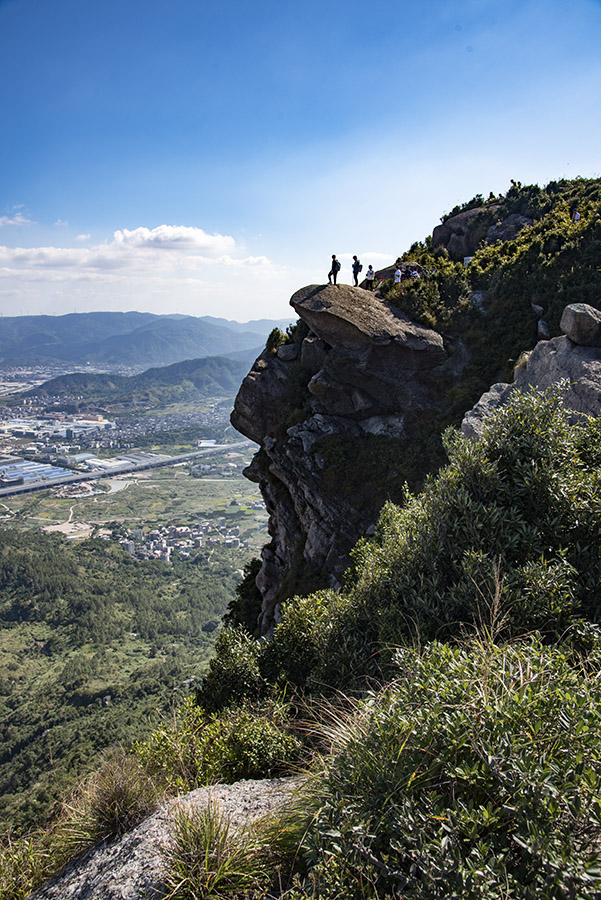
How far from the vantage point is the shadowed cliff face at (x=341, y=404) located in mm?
19969

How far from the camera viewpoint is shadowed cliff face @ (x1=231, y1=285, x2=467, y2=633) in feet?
65.5

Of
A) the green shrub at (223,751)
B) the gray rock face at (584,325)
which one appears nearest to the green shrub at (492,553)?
the green shrub at (223,751)

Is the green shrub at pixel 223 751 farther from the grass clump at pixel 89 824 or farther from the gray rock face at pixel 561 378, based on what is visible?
the gray rock face at pixel 561 378

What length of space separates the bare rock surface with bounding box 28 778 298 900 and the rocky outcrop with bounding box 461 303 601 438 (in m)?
9.32

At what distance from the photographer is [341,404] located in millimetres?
21391

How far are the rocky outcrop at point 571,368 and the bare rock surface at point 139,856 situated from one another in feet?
30.6

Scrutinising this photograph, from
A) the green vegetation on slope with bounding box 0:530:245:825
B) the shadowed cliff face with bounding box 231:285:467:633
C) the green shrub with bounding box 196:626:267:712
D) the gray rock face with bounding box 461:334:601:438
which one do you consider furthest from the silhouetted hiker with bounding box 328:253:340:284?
the green vegetation on slope with bounding box 0:530:245:825

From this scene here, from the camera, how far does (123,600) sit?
77.4 metres

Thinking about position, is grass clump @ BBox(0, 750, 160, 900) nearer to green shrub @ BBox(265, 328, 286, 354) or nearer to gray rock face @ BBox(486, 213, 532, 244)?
green shrub @ BBox(265, 328, 286, 354)

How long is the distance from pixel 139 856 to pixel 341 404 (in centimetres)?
1801

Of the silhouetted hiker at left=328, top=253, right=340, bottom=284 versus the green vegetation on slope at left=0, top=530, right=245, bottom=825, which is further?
the green vegetation on slope at left=0, top=530, right=245, bottom=825

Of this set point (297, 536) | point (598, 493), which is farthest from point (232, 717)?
point (297, 536)

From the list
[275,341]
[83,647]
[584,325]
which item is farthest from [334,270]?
[83,647]

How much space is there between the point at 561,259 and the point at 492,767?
21602 millimetres
